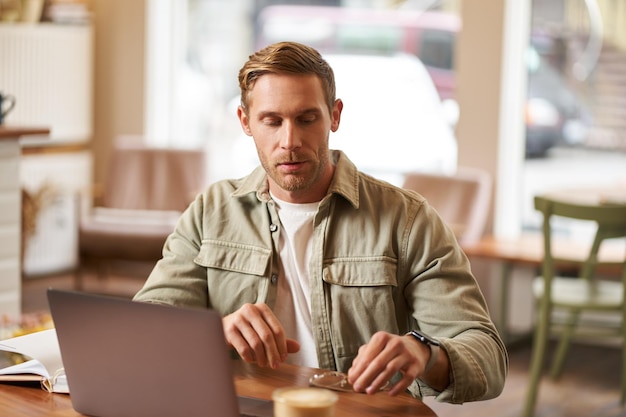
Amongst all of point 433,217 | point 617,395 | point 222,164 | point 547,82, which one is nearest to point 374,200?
point 433,217

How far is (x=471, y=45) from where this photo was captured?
216 inches

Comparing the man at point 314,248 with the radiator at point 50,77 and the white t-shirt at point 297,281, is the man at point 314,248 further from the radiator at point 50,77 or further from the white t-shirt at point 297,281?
the radiator at point 50,77

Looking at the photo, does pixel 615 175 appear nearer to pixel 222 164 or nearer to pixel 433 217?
pixel 222 164

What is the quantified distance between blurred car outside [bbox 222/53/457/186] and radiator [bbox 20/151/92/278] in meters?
1.64

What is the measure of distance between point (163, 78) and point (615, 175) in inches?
115

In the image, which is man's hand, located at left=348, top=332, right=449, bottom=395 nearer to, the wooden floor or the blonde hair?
the blonde hair

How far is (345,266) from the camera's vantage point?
1973 millimetres

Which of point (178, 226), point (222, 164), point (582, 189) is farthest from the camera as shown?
point (222, 164)

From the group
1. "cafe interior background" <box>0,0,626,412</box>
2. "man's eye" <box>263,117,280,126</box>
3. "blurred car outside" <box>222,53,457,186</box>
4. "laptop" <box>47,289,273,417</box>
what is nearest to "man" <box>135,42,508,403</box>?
"man's eye" <box>263,117,280,126</box>

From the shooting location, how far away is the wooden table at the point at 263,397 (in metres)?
1.56

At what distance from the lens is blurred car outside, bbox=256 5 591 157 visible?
5492mm

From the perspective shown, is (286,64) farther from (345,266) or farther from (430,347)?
(430,347)

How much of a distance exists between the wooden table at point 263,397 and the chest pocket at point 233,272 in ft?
0.88

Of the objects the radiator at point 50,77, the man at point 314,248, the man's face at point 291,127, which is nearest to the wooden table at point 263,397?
the man at point 314,248
